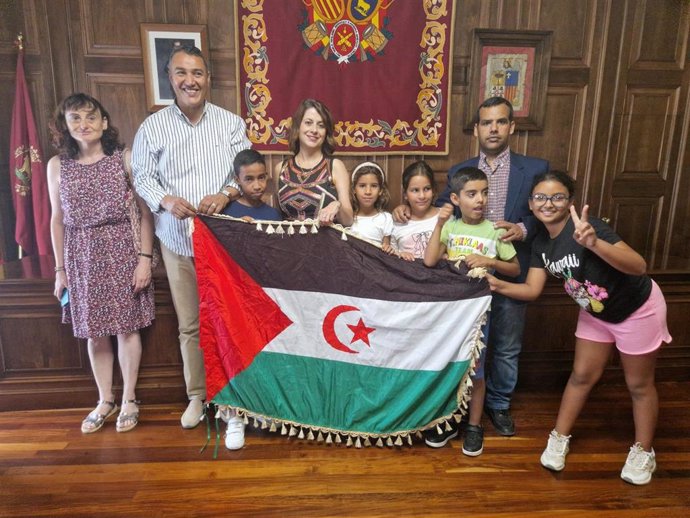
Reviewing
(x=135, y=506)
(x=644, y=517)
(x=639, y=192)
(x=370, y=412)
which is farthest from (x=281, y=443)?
(x=639, y=192)

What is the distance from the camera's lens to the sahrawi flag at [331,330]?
1.93 metres

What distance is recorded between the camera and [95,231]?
6.97 ft

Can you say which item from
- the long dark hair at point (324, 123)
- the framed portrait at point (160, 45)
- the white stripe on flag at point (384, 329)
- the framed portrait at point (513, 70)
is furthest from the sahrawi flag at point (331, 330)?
the framed portrait at point (513, 70)

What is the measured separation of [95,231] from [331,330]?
114 centimetres

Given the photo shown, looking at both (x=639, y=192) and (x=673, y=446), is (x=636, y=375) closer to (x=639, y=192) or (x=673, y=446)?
Result: (x=673, y=446)

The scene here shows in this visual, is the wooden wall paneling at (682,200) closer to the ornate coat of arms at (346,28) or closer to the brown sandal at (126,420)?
the ornate coat of arms at (346,28)

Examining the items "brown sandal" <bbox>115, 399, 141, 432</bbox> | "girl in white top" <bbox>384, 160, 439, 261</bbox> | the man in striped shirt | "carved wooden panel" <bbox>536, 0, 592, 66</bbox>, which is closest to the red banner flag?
the man in striped shirt

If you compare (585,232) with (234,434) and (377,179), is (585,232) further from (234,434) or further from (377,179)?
(234,434)

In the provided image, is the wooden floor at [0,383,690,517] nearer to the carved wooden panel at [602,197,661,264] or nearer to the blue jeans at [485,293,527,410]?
the blue jeans at [485,293,527,410]

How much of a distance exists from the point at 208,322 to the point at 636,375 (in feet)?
5.75

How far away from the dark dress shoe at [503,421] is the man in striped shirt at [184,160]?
118cm

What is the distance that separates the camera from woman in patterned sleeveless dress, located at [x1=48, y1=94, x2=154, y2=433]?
6.82 ft

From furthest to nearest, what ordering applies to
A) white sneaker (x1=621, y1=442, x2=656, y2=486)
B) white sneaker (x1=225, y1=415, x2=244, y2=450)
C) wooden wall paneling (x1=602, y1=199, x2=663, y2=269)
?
1. wooden wall paneling (x1=602, y1=199, x2=663, y2=269)
2. white sneaker (x1=225, y1=415, x2=244, y2=450)
3. white sneaker (x1=621, y1=442, x2=656, y2=486)

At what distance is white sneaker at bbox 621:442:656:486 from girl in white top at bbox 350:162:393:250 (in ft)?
4.26
